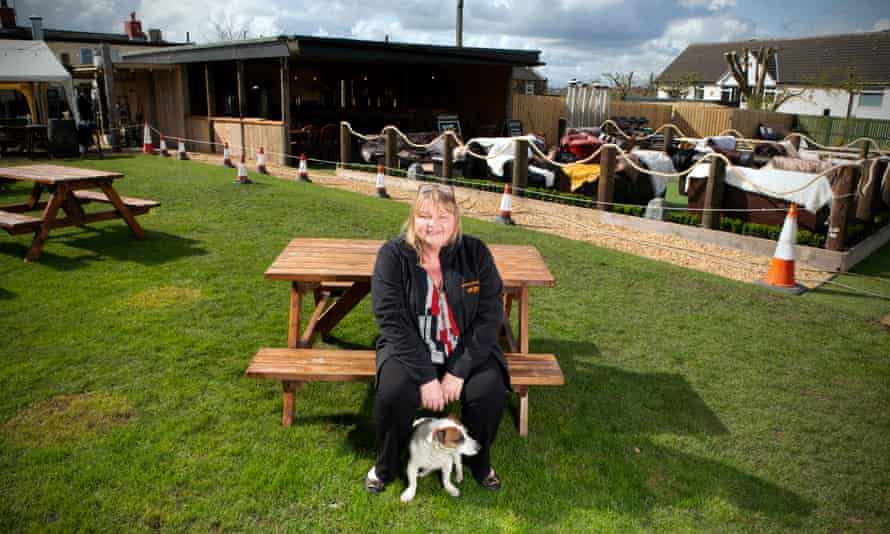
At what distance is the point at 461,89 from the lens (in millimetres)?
22094

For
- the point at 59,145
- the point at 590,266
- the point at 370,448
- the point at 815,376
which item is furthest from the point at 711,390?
the point at 59,145

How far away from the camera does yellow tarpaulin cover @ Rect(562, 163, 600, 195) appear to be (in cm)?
1100

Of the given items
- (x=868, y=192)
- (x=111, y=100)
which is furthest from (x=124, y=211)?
(x=111, y=100)

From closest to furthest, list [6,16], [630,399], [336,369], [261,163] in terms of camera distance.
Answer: [336,369] < [630,399] < [261,163] < [6,16]

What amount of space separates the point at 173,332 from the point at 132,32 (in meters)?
36.8

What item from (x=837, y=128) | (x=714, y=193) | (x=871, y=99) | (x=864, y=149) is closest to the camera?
(x=714, y=193)

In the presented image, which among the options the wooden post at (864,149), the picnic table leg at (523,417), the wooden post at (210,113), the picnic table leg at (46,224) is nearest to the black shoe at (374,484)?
the picnic table leg at (523,417)

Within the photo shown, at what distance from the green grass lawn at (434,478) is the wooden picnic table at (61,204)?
36 cm

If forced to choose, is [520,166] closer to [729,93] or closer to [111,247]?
[111,247]

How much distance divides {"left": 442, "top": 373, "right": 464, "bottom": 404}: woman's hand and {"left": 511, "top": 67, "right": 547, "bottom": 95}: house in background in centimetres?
4830

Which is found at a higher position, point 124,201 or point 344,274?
point 344,274

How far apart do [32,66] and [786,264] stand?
Answer: 19972 millimetres

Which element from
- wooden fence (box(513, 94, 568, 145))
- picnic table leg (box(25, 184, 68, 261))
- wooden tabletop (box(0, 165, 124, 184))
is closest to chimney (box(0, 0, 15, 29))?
wooden fence (box(513, 94, 568, 145))

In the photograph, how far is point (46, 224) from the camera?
6.38 metres
